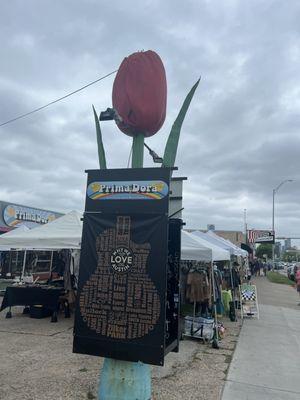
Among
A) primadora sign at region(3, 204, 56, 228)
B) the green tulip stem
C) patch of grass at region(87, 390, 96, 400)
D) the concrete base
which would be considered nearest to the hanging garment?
patch of grass at region(87, 390, 96, 400)

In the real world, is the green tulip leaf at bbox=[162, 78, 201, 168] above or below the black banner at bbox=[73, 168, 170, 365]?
above

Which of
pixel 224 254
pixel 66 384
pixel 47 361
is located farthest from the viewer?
pixel 224 254

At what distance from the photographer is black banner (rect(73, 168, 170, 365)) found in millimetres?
4523

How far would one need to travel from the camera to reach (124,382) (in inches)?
183

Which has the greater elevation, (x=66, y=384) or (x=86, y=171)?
(x=86, y=171)

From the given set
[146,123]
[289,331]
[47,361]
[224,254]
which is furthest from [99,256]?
[289,331]

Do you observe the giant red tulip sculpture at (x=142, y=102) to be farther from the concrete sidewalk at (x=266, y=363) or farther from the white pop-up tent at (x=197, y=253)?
the white pop-up tent at (x=197, y=253)

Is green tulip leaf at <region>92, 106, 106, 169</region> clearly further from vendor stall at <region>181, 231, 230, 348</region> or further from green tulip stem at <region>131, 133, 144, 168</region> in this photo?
vendor stall at <region>181, 231, 230, 348</region>

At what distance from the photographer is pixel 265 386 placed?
6020 mm

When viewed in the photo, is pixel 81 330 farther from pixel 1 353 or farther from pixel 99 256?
pixel 1 353

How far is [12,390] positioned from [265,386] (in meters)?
3.55

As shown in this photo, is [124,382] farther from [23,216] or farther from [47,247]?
[23,216]

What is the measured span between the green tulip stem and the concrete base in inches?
93.4

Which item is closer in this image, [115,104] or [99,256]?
[99,256]
